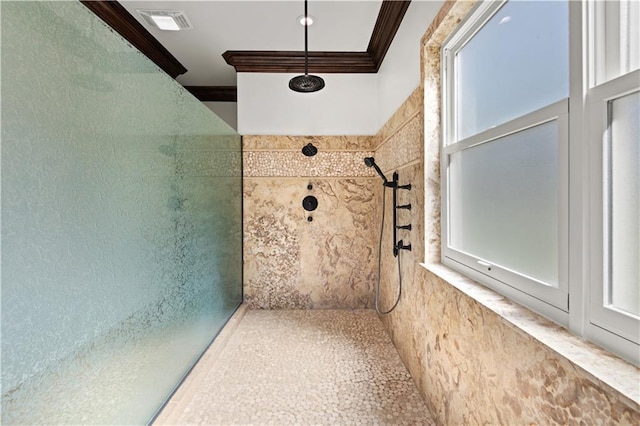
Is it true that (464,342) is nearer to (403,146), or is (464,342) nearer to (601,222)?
(601,222)

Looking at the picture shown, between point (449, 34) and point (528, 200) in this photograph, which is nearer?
point (528, 200)

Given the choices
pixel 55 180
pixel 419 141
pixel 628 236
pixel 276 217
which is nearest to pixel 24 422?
pixel 55 180

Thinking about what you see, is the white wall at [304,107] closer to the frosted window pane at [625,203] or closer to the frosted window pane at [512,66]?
the frosted window pane at [512,66]

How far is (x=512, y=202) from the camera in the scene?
95 cm

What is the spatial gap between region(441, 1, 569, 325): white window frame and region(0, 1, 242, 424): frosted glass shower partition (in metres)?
1.33

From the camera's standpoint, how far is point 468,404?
0.98 metres

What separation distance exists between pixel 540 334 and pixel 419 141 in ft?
3.39

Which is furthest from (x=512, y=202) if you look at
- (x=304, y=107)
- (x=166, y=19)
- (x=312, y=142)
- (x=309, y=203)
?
(x=166, y=19)

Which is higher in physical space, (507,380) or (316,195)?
(316,195)

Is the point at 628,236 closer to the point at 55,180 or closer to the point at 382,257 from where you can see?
the point at 55,180

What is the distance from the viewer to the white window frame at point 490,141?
2.36ft

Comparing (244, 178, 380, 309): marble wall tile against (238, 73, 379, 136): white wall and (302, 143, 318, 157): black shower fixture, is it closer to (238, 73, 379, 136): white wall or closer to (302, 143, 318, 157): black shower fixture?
(302, 143, 318, 157): black shower fixture

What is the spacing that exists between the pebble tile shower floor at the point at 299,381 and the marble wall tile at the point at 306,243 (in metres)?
0.41

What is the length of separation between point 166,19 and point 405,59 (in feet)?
5.43
